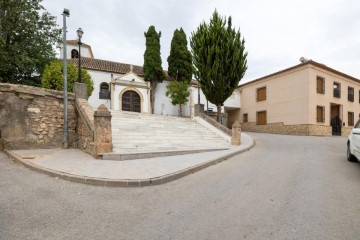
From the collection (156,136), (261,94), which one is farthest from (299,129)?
(156,136)

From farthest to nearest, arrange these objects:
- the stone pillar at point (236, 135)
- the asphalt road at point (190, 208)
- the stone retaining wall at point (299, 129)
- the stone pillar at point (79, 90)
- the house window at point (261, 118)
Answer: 1. the house window at point (261, 118)
2. the stone retaining wall at point (299, 129)
3. the stone pillar at point (236, 135)
4. the stone pillar at point (79, 90)
5. the asphalt road at point (190, 208)

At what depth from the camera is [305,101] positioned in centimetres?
1911

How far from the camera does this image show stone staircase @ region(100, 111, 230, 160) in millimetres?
7938

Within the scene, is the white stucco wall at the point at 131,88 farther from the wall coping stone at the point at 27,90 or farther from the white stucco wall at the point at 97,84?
the wall coping stone at the point at 27,90

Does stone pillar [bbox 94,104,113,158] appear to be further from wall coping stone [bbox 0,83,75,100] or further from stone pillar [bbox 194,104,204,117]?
stone pillar [bbox 194,104,204,117]

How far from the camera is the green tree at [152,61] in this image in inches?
843

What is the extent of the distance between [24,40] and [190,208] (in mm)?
20699

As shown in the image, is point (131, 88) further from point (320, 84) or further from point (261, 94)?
point (320, 84)

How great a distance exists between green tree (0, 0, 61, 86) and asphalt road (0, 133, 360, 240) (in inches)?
580

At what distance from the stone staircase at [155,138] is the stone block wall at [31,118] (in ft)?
7.97

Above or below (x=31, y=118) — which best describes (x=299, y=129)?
A: below

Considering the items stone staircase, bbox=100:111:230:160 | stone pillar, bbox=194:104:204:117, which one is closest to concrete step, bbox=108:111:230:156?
stone staircase, bbox=100:111:230:160

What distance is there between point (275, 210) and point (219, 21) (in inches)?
546

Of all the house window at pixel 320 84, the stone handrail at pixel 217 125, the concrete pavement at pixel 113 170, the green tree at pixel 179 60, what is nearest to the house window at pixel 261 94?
the house window at pixel 320 84
